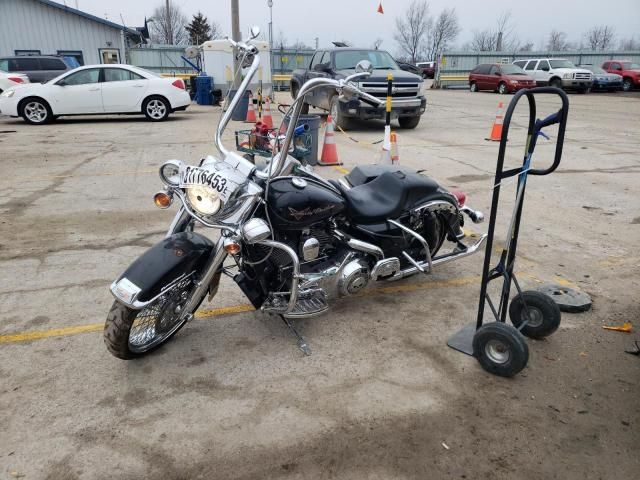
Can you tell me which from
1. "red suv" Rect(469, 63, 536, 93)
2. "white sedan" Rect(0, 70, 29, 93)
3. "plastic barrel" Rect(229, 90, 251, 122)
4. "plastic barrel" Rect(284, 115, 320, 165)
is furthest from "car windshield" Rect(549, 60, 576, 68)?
"white sedan" Rect(0, 70, 29, 93)

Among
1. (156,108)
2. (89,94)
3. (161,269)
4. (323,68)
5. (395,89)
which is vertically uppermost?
(323,68)

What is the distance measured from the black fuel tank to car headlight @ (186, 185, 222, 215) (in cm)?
33

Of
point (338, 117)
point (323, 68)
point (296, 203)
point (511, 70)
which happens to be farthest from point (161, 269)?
point (511, 70)

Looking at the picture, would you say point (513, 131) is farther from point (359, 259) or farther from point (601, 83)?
point (601, 83)

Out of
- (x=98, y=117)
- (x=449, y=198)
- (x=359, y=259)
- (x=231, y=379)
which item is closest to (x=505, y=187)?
(x=449, y=198)

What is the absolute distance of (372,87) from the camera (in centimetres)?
1175

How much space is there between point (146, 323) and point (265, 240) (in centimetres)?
101

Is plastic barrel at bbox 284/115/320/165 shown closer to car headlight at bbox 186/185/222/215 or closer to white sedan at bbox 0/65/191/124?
car headlight at bbox 186/185/222/215

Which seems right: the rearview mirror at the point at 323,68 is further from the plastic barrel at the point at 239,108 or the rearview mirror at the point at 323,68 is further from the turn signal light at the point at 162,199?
the turn signal light at the point at 162,199

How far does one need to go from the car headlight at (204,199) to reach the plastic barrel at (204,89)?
18.2m

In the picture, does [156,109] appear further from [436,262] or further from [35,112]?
[436,262]

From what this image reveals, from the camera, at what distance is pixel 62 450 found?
8.03 feet

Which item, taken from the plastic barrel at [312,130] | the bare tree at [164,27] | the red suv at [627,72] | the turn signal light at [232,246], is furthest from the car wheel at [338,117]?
the bare tree at [164,27]

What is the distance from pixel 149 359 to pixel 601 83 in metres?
29.1
